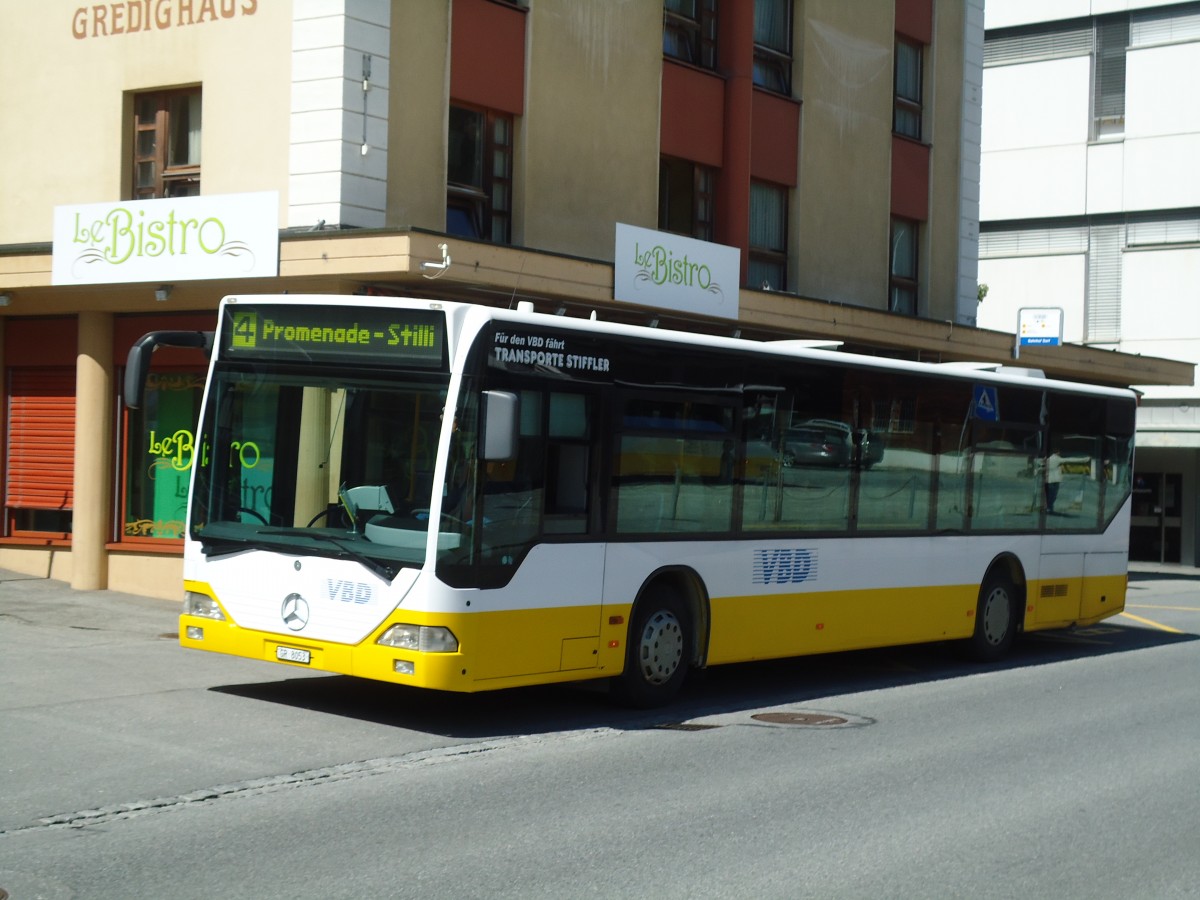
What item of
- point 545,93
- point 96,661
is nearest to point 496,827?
point 96,661

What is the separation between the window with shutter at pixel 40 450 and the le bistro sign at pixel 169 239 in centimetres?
284

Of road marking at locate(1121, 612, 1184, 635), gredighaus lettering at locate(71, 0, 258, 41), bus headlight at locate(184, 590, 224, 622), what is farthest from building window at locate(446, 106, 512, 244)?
road marking at locate(1121, 612, 1184, 635)

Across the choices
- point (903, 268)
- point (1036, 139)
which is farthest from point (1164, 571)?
point (903, 268)

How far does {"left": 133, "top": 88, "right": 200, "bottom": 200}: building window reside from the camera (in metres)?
17.7

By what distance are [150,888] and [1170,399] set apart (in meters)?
37.7

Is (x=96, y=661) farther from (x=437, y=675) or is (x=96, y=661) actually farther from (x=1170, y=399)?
(x=1170, y=399)

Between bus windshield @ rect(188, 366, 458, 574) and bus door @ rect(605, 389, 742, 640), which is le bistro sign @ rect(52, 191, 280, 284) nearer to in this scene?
bus windshield @ rect(188, 366, 458, 574)

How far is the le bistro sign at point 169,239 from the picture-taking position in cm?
1558

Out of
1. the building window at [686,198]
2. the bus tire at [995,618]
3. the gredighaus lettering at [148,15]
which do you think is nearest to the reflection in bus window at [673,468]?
the bus tire at [995,618]

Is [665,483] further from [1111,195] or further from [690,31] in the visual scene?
[1111,195]

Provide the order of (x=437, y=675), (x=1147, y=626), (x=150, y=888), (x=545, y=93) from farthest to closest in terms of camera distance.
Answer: (x=1147, y=626) → (x=545, y=93) → (x=437, y=675) → (x=150, y=888)

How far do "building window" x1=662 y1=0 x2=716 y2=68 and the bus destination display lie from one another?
11.5 meters

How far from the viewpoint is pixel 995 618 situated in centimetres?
1567

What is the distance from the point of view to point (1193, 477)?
133 ft
